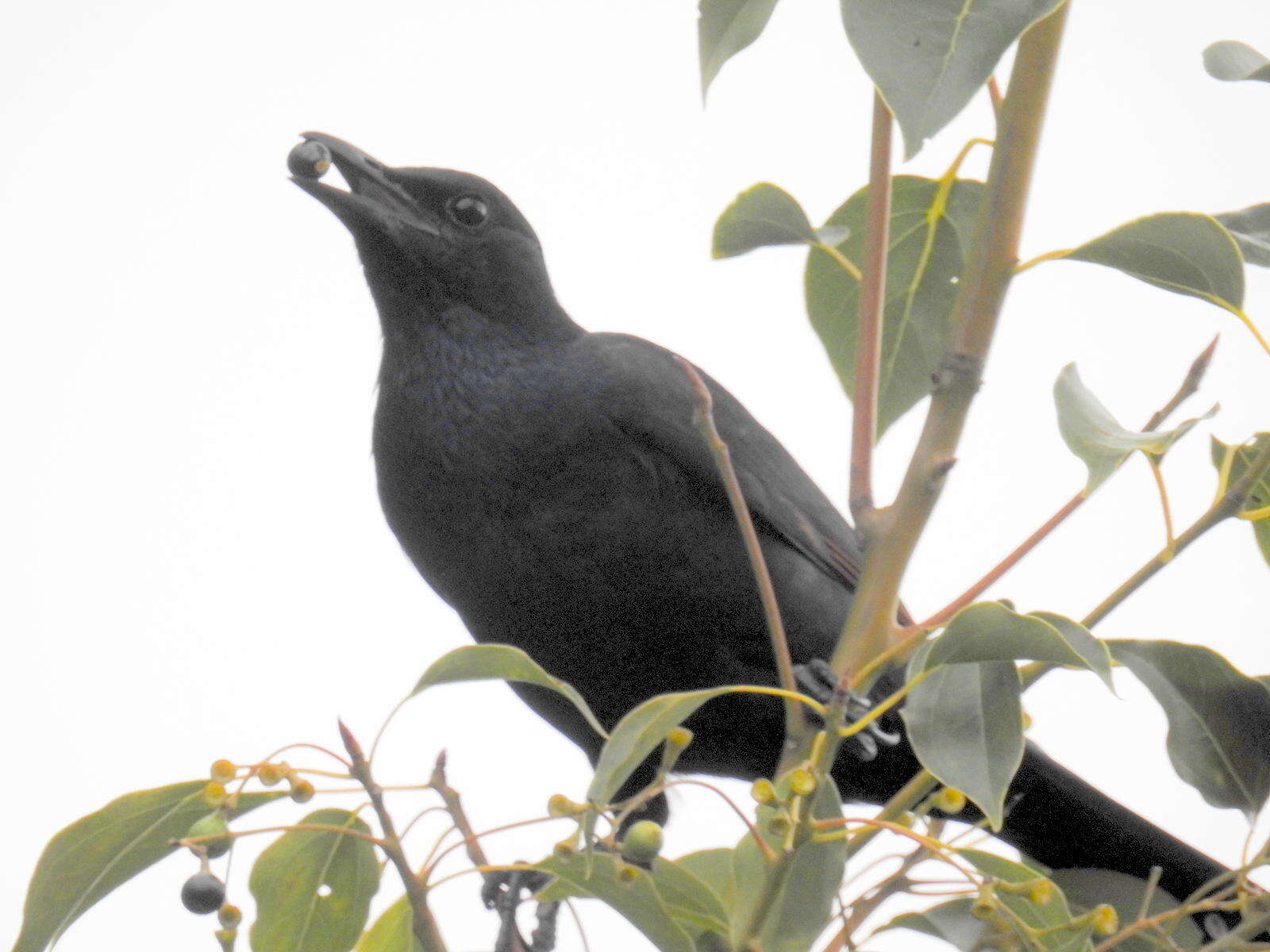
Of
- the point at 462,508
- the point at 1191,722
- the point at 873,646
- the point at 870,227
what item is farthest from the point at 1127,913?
the point at 462,508

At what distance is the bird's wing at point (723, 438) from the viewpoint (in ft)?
9.00

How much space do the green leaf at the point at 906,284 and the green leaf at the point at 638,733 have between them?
831 mm

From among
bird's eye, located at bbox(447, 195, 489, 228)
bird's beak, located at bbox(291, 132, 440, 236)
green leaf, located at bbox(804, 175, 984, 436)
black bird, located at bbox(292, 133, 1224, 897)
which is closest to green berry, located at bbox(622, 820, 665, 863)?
green leaf, located at bbox(804, 175, 984, 436)

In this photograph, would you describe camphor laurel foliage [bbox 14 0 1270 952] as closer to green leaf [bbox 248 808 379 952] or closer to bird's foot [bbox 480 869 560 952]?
green leaf [bbox 248 808 379 952]

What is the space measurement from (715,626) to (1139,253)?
4.07ft

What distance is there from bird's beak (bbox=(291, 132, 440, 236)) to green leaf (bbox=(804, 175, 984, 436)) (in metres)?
1.16

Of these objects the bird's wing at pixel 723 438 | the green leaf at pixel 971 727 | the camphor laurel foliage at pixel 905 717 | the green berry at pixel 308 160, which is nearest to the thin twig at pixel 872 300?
the camphor laurel foliage at pixel 905 717

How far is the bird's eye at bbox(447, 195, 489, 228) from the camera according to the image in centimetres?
314

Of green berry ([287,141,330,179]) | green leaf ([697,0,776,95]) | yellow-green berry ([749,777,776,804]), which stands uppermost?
green berry ([287,141,330,179])

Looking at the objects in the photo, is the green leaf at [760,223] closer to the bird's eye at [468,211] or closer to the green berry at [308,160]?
the green berry at [308,160]

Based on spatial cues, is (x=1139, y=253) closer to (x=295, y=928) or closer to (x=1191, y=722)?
(x=1191, y=722)

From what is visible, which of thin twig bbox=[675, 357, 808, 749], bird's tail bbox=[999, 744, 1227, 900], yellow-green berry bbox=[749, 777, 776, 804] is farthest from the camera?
bird's tail bbox=[999, 744, 1227, 900]

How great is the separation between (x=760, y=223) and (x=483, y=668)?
2.28ft

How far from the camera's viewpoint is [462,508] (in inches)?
107
